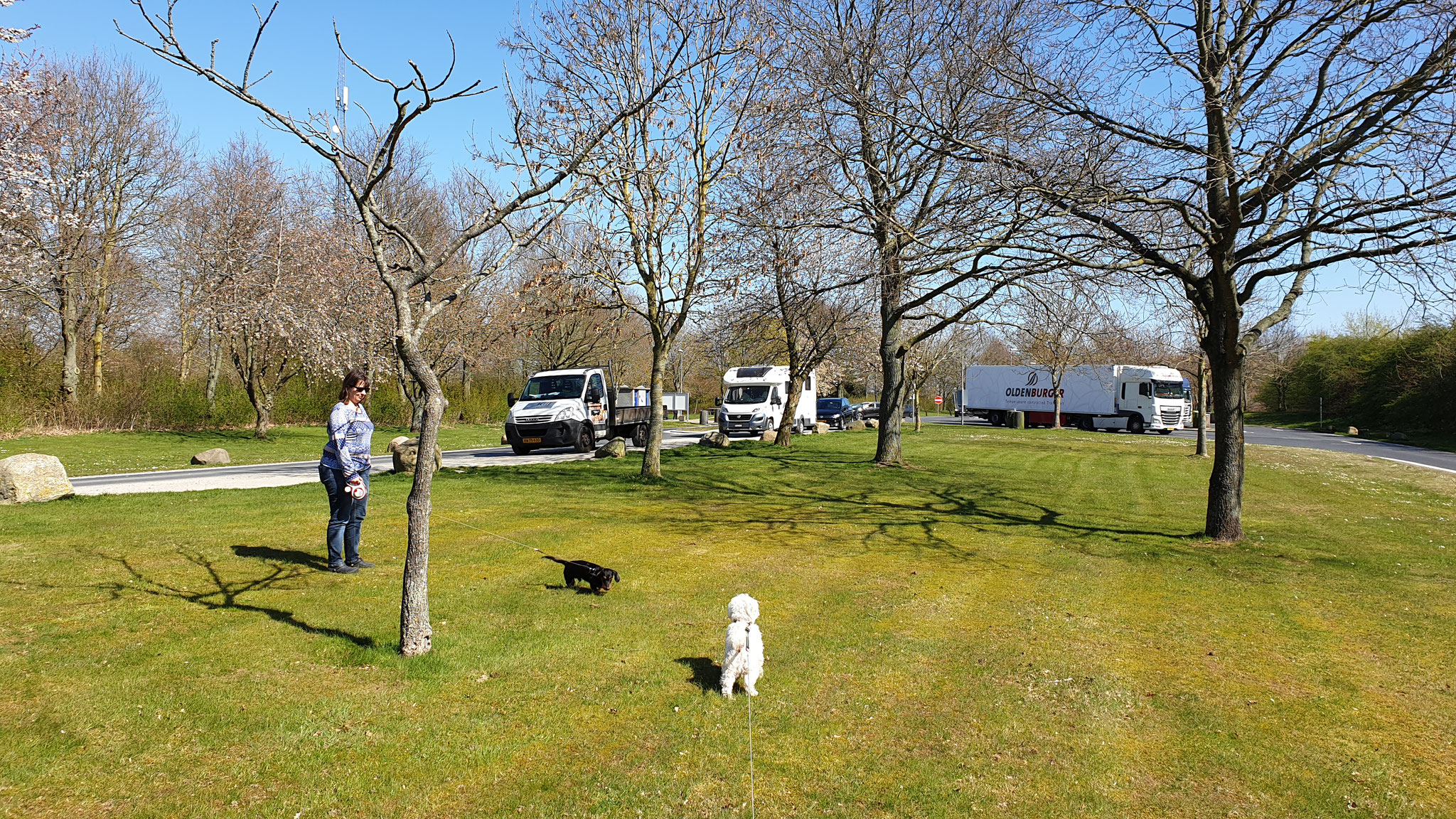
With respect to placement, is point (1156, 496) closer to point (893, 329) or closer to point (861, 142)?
point (893, 329)

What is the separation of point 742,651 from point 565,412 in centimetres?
1865

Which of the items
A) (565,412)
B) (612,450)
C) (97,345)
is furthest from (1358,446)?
(97,345)

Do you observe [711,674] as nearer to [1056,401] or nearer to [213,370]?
[213,370]

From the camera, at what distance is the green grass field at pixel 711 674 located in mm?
3986

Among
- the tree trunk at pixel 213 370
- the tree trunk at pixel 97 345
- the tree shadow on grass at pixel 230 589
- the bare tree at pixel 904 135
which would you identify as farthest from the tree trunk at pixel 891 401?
the tree trunk at pixel 97 345

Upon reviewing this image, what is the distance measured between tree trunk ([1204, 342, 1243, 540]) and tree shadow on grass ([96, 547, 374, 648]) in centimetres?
1017

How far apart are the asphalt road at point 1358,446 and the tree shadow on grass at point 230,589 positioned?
22.0 metres

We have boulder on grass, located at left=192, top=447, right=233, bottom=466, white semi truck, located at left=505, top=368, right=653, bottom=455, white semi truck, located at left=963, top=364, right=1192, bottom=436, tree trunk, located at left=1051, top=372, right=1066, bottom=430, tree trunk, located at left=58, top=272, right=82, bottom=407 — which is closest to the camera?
boulder on grass, located at left=192, top=447, right=233, bottom=466

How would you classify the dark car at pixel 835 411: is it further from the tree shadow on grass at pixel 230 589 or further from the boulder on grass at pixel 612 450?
the tree shadow on grass at pixel 230 589

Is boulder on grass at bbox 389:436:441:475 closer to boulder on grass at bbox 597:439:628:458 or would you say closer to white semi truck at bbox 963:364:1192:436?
boulder on grass at bbox 597:439:628:458

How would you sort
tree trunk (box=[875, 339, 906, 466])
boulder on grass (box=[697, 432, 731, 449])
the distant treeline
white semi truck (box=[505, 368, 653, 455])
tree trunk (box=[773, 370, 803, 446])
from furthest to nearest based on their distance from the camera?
the distant treeline, tree trunk (box=[773, 370, 803, 446]), boulder on grass (box=[697, 432, 731, 449]), white semi truck (box=[505, 368, 653, 455]), tree trunk (box=[875, 339, 906, 466])

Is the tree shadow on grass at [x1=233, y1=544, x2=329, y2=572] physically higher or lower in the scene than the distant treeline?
lower

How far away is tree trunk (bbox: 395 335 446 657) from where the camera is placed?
5449 millimetres

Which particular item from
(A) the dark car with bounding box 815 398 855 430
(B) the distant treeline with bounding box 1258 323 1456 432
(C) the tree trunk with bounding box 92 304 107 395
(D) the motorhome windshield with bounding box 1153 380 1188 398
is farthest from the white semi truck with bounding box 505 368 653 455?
(D) the motorhome windshield with bounding box 1153 380 1188 398
